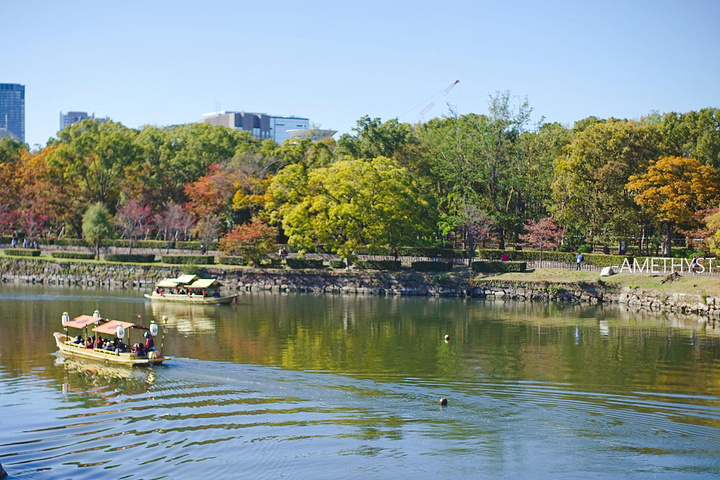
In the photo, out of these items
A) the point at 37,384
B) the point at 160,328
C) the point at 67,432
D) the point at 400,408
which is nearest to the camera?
the point at 67,432

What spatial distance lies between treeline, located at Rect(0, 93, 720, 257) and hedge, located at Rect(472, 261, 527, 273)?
333cm

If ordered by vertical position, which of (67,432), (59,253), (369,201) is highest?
(369,201)

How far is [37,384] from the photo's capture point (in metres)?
26.3

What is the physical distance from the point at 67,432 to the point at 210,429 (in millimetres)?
4151

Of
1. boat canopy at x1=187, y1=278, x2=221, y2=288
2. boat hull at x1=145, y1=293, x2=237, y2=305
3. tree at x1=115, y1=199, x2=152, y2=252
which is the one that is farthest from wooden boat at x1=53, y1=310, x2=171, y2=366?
tree at x1=115, y1=199, x2=152, y2=252

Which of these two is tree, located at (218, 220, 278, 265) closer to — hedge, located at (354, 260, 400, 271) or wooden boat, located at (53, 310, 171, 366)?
hedge, located at (354, 260, 400, 271)

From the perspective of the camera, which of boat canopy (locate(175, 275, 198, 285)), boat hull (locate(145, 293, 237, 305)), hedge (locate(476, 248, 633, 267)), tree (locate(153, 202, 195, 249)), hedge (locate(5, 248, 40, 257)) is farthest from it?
tree (locate(153, 202, 195, 249))

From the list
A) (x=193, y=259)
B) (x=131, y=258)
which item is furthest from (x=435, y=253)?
(x=131, y=258)

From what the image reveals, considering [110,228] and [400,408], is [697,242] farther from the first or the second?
[110,228]

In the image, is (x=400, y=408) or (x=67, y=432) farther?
(x=400, y=408)

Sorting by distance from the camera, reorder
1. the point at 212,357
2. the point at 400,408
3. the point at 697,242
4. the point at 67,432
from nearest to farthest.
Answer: the point at 67,432
the point at 400,408
the point at 212,357
the point at 697,242

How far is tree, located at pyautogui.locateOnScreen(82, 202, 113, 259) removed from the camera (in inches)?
2852

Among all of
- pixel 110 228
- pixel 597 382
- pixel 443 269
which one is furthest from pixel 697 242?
pixel 110 228

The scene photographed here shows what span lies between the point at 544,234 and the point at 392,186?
14.9 m
